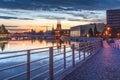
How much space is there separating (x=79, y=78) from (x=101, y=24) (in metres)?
172

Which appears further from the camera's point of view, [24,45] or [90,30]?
[90,30]

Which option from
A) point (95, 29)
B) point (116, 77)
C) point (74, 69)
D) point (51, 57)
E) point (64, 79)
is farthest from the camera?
point (95, 29)

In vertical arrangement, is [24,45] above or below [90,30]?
below

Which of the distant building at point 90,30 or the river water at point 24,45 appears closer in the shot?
the river water at point 24,45

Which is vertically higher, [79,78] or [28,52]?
[28,52]

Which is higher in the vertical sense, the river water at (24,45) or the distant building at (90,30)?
the distant building at (90,30)

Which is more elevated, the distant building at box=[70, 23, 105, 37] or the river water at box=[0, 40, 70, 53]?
the distant building at box=[70, 23, 105, 37]

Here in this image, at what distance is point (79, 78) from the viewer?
491 inches

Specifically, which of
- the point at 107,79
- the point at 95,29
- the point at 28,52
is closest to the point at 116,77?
the point at 107,79

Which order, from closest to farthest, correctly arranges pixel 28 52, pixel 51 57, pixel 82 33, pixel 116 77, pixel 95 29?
1. pixel 28 52
2. pixel 51 57
3. pixel 116 77
4. pixel 95 29
5. pixel 82 33

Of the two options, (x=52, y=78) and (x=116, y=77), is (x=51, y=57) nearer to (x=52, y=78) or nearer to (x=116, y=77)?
(x=52, y=78)

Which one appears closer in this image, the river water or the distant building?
the river water

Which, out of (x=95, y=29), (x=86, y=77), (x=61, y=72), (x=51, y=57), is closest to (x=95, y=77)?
(x=86, y=77)

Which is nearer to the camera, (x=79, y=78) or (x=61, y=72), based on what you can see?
(x=79, y=78)
